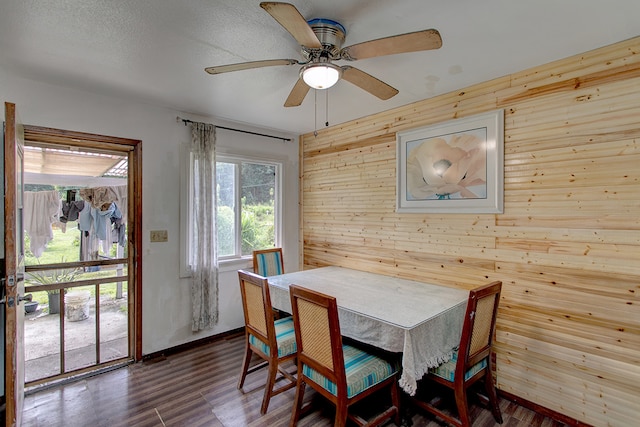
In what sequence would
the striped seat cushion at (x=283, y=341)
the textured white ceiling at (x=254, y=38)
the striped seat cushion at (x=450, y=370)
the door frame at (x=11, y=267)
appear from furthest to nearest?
the striped seat cushion at (x=283, y=341) → the striped seat cushion at (x=450, y=370) → the door frame at (x=11, y=267) → the textured white ceiling at (x=254, y=38)

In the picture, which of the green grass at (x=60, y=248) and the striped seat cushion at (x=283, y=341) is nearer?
the striped seat cushion at (x=283, y=341)

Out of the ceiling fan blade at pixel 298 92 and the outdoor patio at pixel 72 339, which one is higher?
the ceiling fan blade at pixel 298 92

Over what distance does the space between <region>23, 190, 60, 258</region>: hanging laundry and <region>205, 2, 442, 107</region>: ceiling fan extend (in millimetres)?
2530

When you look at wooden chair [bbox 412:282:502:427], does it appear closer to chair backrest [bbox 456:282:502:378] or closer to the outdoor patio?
chair backrest [bbox 456:282:502:378]

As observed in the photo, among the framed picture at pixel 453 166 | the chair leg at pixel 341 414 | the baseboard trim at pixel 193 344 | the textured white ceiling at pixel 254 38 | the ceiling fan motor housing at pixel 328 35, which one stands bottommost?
the baseboard trim at pixel 193 344

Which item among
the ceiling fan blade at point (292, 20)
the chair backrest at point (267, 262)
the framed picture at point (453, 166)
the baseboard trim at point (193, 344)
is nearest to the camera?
the ceiling fan blade at point (292, 20)

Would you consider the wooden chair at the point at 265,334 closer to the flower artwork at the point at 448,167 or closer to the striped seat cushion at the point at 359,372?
the striped seat cushion at the point at 359,372

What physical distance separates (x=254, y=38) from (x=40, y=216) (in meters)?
2.85

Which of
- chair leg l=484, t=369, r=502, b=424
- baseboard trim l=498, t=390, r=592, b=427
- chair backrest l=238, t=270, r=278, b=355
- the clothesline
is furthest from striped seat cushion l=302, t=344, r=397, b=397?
the clothesline

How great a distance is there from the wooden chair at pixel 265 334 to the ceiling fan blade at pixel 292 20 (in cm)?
150

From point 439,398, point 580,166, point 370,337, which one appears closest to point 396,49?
point 580,166

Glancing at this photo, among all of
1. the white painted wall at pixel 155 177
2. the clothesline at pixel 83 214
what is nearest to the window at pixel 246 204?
the white painted wall at pixel 155 177

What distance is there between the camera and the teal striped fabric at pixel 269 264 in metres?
3.43

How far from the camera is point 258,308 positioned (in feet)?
7.66
